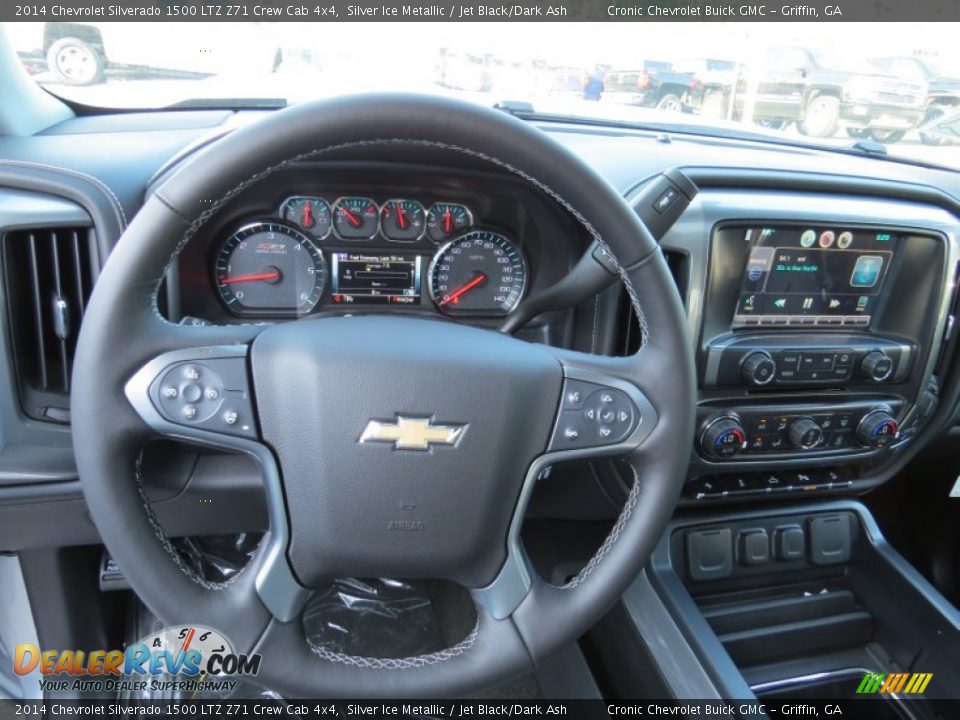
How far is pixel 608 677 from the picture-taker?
6.23ft

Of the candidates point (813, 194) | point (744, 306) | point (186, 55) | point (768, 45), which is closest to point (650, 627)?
point (744, 306)

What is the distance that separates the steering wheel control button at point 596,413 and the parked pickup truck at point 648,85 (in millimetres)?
1148

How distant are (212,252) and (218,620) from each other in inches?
30.9

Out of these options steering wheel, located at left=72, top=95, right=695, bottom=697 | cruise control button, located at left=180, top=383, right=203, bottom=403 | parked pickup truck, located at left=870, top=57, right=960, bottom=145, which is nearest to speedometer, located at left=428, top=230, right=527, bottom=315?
steering wheel, located at left=72, top=95, right=695, bottom=697

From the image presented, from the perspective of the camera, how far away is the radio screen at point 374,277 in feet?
5.25

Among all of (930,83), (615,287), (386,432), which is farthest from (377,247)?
(930,83)

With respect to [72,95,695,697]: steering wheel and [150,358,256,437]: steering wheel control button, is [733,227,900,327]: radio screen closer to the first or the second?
[72,95,695,697]: steering wheel

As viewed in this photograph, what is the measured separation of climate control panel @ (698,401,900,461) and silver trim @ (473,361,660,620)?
648 millimetres

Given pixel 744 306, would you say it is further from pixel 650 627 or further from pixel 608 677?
pixel 608 677

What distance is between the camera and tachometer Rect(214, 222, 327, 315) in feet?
5.06

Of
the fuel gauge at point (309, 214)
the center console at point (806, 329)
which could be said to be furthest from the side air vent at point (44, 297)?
the center console at point (806, 329)

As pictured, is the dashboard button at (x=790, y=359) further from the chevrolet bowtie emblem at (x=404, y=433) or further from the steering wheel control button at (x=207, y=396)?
Result: the steering wheel control button at (x=207, y=396)

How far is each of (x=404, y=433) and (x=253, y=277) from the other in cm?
67
